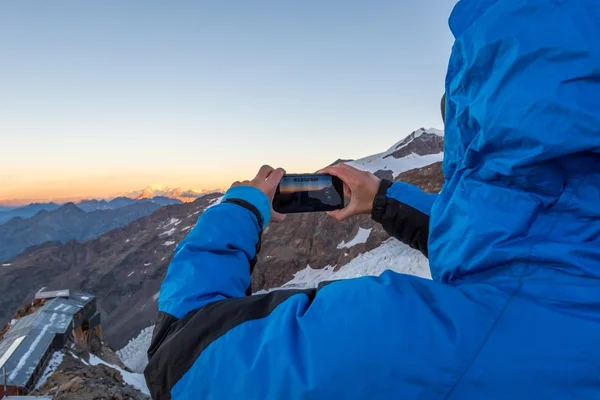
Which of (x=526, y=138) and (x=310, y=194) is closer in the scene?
(x=526, y=138)

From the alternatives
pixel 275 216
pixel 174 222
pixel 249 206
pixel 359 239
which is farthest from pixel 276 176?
pixel 174 222

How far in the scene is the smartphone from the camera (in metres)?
2.40

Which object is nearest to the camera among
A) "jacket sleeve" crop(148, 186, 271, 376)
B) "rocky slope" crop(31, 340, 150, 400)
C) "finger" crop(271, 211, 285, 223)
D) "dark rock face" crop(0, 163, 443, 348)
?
"jacket sleeve" crop(148, 186, 271, 376)

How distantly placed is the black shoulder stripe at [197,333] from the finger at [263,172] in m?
0.94

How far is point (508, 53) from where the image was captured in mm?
1124

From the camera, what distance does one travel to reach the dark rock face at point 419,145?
12475 cm

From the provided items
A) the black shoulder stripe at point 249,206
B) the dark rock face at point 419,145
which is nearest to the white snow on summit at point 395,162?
the dark rock face at point 419,145

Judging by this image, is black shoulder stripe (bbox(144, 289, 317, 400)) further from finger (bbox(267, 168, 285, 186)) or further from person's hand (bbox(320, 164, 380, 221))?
person's hand (bbox(320, 164, 380, 221))

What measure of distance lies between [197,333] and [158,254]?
394 feet

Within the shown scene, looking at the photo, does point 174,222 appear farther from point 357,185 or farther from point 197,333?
point 197,333

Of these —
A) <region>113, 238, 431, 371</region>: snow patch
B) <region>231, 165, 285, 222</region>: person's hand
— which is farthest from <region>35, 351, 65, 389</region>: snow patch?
<region>231, 165, 285, 222</region>: person's hand

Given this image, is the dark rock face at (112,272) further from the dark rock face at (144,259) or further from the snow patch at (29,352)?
the snow patch at (29,352)

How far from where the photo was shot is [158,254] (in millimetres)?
114500

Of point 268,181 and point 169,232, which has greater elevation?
point 268,181
